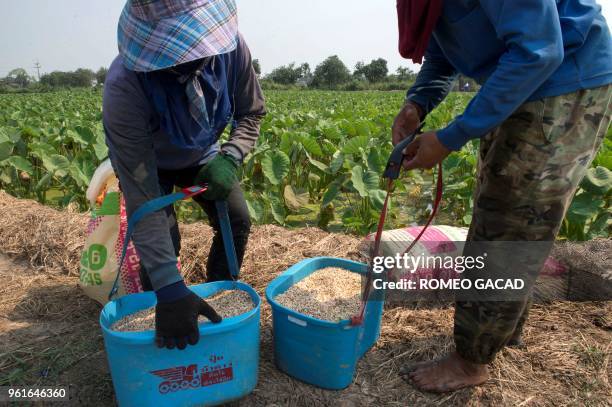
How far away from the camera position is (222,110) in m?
1.73

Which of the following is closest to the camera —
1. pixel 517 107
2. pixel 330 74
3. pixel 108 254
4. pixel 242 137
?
pixel 517 107

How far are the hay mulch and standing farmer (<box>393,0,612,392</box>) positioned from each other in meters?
0.35

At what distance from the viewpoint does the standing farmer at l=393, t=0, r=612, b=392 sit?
1180 millimetres

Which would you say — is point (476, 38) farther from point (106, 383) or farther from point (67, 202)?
point (67, 202)

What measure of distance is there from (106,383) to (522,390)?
1.63m

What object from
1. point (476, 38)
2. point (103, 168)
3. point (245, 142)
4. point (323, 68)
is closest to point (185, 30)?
point (245, 142)

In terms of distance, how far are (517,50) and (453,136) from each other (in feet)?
0.90

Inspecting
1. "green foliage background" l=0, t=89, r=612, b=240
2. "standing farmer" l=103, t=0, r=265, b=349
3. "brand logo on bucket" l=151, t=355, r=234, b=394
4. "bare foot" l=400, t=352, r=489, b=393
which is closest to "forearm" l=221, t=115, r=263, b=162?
"standing farmer" l=103, t=0, r=265, b=349

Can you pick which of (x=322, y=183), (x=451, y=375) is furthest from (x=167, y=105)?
(x=322, y=183)

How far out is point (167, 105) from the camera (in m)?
1.54

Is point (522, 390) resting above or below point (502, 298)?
below

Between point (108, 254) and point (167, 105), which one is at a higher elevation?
point (167, 105)

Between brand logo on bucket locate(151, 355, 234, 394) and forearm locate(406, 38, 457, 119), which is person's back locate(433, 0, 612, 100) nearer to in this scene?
forearm locate(406, 38, 457, 119)

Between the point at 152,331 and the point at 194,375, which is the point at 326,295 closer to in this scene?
the point at 194,375
